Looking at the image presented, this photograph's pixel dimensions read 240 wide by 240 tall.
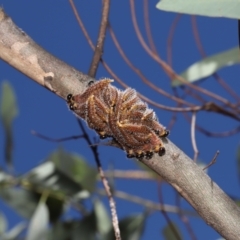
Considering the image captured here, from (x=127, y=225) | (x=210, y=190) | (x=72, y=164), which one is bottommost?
(x=210, y=190)

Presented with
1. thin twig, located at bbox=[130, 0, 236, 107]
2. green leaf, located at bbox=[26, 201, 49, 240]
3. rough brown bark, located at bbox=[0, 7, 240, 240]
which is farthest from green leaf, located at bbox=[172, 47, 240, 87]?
rough brown bark, located at bbox=[0, 7, 240, 240]

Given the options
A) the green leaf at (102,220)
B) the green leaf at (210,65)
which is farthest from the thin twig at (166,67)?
the green leaf at (102,220)

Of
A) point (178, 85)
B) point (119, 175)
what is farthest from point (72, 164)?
point (178, 85)

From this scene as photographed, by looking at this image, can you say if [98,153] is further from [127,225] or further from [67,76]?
[127,225]

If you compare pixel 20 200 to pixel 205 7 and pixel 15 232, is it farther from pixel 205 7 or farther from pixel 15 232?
pixel 205 7

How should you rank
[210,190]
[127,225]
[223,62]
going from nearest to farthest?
[210,190], [223,62], [127,225]

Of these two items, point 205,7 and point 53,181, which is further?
point 53,181

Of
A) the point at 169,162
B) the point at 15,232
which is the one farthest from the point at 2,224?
the point at 169,162

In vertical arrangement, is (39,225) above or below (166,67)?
below
